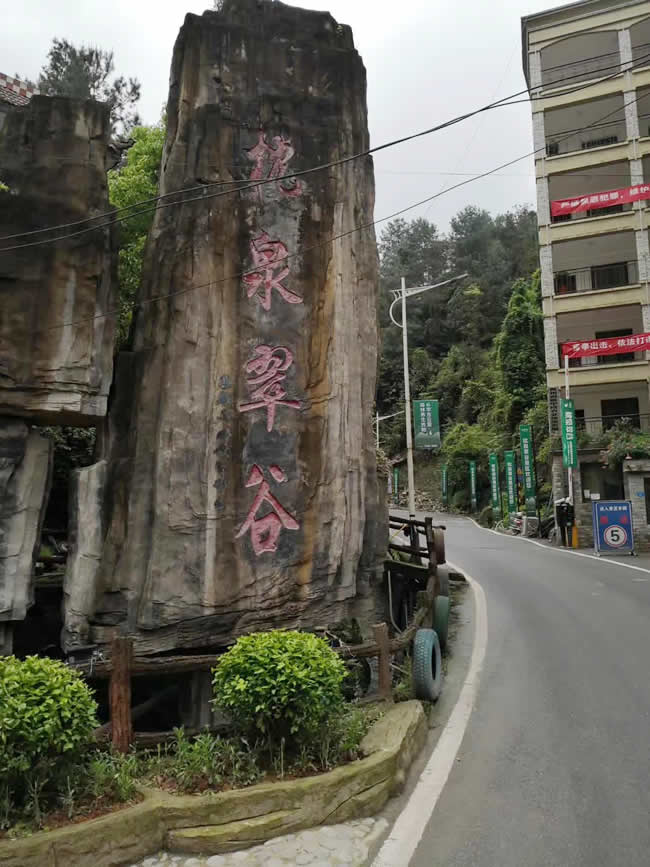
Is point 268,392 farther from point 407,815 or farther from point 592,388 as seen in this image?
point 592,388

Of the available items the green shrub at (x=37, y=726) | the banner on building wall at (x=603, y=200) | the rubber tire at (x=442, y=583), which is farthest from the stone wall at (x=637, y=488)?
the green shrub at (x=37, y=726)

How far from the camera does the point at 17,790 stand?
4262 mm

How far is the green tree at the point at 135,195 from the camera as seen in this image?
11.3 metres

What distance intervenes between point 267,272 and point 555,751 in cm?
549

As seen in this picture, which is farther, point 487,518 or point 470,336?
point 470,336

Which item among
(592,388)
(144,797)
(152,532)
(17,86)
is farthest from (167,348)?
(592,388)

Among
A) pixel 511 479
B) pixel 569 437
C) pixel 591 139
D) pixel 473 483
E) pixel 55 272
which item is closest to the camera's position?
pixel 55 272

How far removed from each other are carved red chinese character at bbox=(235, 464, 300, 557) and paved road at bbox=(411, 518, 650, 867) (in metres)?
2.66

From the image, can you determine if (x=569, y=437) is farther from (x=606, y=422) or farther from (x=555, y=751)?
(x=555, y=751)

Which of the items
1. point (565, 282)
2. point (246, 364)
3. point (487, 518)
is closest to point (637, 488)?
point (565, 282)

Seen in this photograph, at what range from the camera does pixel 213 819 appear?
4.38 metres

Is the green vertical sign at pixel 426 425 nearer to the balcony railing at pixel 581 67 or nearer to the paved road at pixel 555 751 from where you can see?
the paved road at pixel 555 751

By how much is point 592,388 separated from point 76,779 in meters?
28.6

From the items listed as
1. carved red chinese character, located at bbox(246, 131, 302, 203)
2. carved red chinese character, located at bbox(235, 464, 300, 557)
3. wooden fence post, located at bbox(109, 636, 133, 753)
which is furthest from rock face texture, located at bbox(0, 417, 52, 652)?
carved red chinese character, located at bbox(246, 131, 302, 203)
